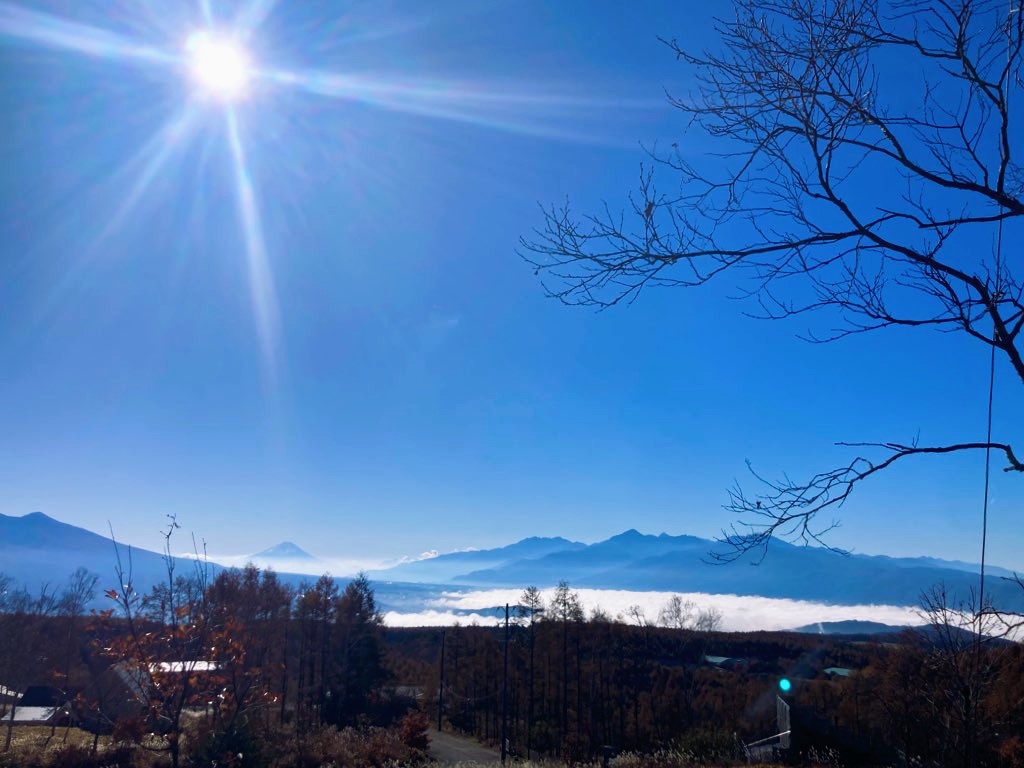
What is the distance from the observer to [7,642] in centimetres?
2714

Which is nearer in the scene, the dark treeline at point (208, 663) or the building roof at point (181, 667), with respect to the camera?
the building roof at point (181, 667)

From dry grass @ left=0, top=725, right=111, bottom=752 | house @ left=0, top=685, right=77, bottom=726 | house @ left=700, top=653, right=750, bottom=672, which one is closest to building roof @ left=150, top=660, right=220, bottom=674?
dry grass @ left=0, top=725, right=111, bottom=752

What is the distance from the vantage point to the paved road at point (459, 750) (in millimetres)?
26391

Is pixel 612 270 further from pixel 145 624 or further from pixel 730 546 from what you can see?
pixel 145 624

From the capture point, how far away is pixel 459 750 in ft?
98.9

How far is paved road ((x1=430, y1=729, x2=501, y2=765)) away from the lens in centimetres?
2639

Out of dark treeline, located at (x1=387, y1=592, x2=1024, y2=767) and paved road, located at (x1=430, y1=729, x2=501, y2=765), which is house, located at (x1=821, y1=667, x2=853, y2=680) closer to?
dark treeline, located at (x1=387, y1=592, x2=1024, y2=767)

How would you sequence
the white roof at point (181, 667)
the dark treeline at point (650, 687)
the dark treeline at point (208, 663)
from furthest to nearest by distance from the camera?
1. the dark treeline at point (650, 687)
2. the dark treeline at point (208, 663)
3. the white roof at point (181, 667)

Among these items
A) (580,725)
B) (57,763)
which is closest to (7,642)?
(57,763)

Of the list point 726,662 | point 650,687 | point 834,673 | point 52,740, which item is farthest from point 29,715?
point 726,662

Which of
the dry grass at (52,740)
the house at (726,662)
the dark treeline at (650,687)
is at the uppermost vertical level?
the dry grass at (52,740)

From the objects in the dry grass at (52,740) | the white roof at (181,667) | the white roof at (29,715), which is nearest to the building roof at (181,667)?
the white roof at (181,667)

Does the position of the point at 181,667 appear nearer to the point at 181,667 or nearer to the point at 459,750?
the point at 181,667

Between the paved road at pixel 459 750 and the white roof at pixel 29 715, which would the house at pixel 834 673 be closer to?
the paved road at pixel 459 750
